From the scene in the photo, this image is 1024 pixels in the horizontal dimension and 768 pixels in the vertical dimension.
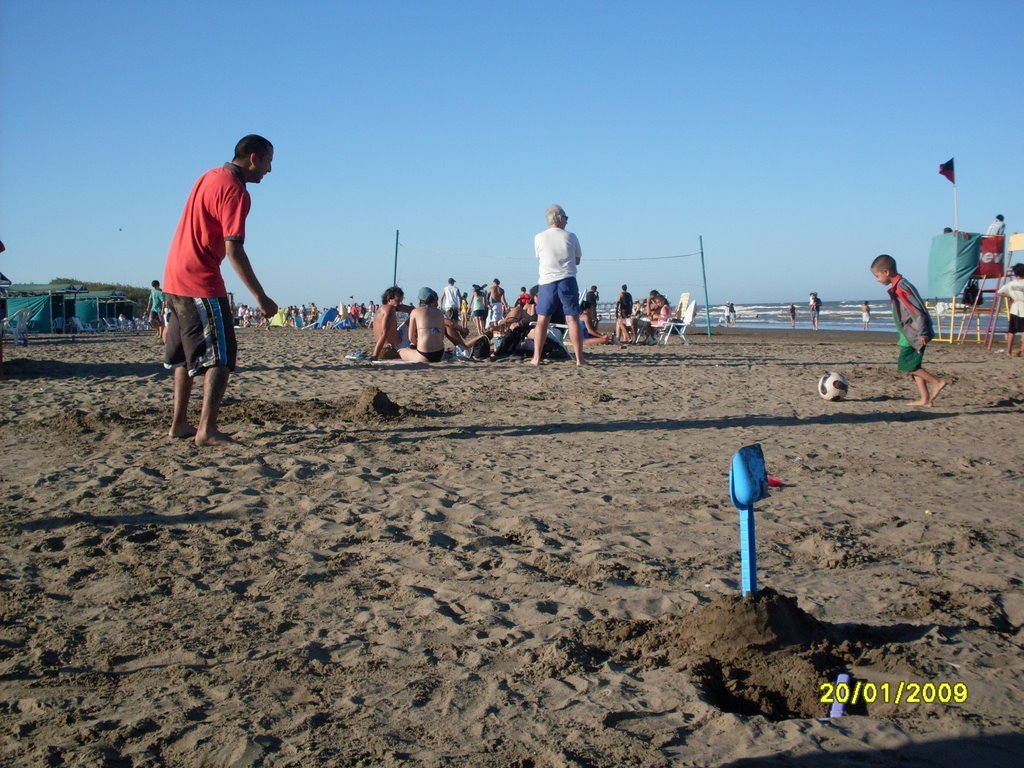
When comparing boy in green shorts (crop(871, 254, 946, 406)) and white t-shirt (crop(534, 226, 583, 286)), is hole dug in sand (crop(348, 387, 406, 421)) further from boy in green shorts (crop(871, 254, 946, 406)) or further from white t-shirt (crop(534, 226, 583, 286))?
boy in green shorts (crop(871, 254, 946, 406))

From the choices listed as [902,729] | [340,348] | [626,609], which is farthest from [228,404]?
[340,348]

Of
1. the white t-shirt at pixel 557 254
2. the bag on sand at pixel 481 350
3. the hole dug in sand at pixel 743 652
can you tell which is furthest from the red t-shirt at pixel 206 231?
the bag on sand at pixel 481 350

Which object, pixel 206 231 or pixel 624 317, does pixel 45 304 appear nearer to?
pixel 624 317

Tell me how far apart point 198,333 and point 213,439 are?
694 mm

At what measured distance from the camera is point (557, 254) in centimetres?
1029

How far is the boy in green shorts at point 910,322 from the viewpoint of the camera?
768 cm

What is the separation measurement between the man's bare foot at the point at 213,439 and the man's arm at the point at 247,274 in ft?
2.83

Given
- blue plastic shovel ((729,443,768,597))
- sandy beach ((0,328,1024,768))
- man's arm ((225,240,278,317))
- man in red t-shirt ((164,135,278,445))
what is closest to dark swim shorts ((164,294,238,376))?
man in red t-shirt ((164,135,278,445))

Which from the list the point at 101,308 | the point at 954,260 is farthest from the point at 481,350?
the point at 101,308

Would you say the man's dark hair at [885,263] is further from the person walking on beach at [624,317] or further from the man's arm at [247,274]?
the person walking on beach at [624,317]

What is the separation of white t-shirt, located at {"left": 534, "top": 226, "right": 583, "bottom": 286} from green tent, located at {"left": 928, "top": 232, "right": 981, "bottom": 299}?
10.4 m

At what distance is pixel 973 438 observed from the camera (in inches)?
243

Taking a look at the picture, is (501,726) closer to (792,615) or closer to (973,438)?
(792,615)

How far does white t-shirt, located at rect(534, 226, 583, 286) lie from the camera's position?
1028 cm
